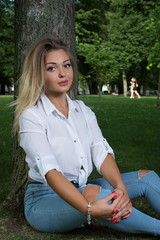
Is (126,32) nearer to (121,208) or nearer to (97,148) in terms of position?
(97,148)

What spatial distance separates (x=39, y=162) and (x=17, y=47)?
Result: 1.55m

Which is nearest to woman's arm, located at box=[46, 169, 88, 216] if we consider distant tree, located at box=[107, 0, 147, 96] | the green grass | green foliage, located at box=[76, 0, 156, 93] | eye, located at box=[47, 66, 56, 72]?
eye, located at box=[47, 66, 56, 72]

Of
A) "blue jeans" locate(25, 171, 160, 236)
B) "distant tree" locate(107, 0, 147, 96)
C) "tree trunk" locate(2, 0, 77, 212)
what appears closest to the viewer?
"blue jeans" locate(25, 171, 160, 236)

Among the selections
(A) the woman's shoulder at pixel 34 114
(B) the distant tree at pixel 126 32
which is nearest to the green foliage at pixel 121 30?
(B) the distant tree at pixel 126 32

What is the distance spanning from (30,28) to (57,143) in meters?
1.35

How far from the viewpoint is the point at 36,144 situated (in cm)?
267

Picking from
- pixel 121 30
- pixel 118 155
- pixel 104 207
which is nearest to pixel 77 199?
pixel 104 207

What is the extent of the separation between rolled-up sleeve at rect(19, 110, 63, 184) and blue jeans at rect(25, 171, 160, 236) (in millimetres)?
250

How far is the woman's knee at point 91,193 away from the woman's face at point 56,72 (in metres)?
0.86

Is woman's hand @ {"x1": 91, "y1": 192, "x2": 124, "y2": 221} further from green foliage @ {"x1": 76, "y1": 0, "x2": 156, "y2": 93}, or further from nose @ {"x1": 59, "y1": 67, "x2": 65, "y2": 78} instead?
green foliage @ {"x1": 76, "y1": 0, "x2": 156, "y2": 93}

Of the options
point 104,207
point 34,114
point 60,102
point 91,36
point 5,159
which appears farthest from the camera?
point 91,36

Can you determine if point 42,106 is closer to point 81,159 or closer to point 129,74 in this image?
point 81,159

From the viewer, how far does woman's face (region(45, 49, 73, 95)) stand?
292 cm

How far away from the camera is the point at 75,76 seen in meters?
3.24
